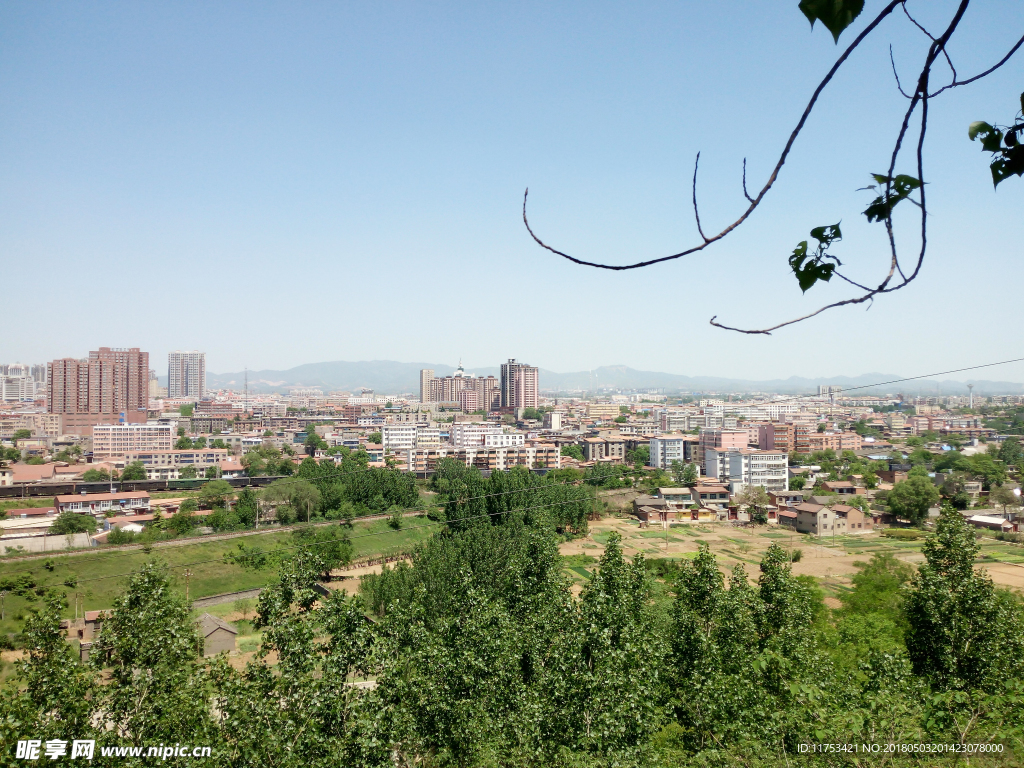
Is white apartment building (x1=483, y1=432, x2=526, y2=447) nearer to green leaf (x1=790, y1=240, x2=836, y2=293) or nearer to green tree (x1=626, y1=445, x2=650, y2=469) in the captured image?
green tree (x1=626, y1=445, x2=650, y2=469)

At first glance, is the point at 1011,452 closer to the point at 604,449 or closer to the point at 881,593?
the point at 604,449

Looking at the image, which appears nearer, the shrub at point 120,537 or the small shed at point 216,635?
the small shed at point 216,635

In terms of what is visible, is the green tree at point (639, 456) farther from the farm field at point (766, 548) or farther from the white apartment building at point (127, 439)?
the white apartment building at point (127, 439)

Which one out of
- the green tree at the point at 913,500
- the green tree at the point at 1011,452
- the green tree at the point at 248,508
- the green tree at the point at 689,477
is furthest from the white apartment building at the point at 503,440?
the green tree at the point at 1011,452

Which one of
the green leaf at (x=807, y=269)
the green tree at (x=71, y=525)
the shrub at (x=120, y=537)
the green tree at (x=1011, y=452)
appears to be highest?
the green leaf at (x=807, y=269)

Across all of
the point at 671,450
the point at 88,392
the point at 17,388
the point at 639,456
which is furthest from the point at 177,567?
the point at 17,388

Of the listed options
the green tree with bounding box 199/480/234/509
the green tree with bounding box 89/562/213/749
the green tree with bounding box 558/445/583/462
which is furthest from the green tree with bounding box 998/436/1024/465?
the green tree with bounding box 89/562/213/749
